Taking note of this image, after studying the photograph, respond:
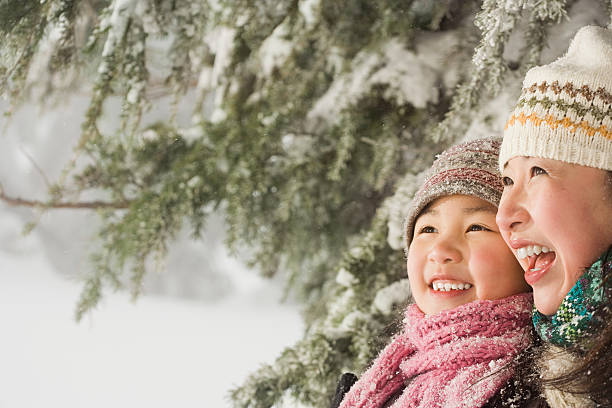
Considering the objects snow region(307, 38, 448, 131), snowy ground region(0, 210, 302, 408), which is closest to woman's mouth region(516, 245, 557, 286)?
snow region(307, 38, 448, 131)

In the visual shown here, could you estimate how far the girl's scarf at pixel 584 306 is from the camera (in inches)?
22.9

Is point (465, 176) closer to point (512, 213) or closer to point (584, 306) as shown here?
point (512, 213)

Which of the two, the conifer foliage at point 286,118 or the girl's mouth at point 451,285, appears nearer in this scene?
the girl's mouth at point 451,285

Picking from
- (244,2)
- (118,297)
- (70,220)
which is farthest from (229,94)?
(70,220)

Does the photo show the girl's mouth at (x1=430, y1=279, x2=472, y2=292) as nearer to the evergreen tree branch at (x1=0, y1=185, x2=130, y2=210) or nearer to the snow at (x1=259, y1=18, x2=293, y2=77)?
the snow at (x1=259, y1=18, x2=293, y2=77)

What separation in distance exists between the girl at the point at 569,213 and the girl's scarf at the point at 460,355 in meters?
0.07

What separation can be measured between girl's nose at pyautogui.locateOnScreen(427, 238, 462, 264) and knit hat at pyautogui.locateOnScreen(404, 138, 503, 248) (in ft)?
0.23

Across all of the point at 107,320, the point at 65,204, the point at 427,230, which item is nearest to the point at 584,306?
the point at 427,230

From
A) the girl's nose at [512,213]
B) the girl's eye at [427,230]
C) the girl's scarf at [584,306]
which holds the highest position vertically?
the girl's eye at [427,230]

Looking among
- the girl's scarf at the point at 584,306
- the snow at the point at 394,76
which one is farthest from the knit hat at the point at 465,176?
the snow at the point at 394,76

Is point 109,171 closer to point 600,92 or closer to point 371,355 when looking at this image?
point 371,355

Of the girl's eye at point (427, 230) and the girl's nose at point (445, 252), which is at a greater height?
the girl's eye at point (427, 230)

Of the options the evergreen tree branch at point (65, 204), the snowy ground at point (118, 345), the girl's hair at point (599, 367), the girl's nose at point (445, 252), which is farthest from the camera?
the snowy ground at point (118, 345)

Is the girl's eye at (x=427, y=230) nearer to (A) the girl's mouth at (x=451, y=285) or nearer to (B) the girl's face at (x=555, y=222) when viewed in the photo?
(A) the girl's mouth at (x=451, y=285)
